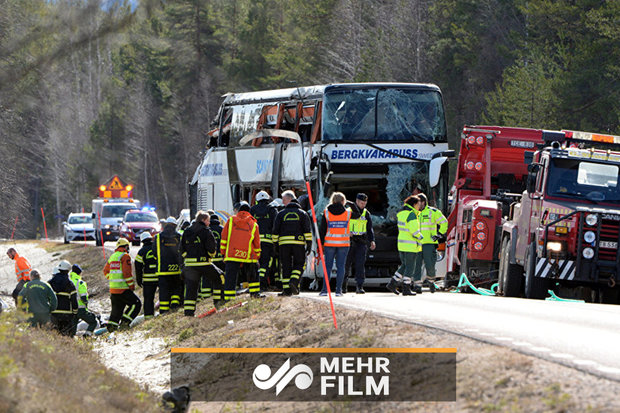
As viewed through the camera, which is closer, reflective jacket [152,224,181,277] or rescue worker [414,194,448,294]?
rescue worker [414,194,448,294]

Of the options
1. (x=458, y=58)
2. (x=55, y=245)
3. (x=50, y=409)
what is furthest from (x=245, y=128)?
(x=55, y=245)

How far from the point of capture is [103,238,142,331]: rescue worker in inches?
804

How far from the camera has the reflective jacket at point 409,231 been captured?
59.5ft

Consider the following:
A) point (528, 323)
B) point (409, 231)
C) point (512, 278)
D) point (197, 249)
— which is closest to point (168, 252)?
point (197, 249)

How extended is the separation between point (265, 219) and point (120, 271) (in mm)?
3555

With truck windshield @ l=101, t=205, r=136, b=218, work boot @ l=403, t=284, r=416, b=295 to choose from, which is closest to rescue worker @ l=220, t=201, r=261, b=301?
work boot @ l=403, t=284, r=416, b=295

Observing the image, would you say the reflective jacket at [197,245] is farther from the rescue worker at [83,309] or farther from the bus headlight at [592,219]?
the bus headlight at [592,219]

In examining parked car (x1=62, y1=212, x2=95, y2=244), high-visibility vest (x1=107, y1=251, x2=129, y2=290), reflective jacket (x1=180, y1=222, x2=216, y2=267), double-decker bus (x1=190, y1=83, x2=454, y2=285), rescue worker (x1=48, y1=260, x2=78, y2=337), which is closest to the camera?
reflective jacket (x1=180, y1=222, x2=216, y2=267)

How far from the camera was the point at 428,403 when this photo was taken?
8922 mm

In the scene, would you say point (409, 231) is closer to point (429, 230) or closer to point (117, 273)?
point (429, 230)

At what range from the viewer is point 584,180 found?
18828 mm

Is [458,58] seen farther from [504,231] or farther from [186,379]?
[186,379]

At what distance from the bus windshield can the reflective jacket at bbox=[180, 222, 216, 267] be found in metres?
5.17

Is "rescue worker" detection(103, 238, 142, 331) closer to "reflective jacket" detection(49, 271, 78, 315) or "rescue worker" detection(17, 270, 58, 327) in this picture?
"reflective jacket" detection(49, 271, 78, 315)
